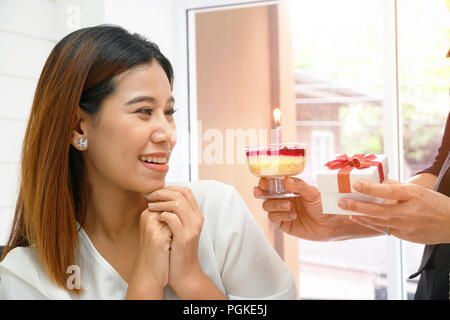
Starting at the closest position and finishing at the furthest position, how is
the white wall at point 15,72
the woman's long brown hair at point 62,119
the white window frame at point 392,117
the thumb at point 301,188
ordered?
the woman's long brown hair at point 62,119
the thumb at point 301,188
the white wall at point 15,72
the white window frame at point 392,117

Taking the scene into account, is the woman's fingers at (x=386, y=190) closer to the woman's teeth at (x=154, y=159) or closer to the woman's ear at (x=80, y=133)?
the woman's teeth at (x=154, y=159)

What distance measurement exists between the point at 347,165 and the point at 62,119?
690 mm

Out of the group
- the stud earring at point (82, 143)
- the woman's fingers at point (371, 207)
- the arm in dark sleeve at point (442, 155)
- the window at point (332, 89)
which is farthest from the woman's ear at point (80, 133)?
the window at point (332, 89)

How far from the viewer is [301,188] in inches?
53.6

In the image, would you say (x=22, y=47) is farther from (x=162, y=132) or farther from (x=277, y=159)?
(x=277, y=159)

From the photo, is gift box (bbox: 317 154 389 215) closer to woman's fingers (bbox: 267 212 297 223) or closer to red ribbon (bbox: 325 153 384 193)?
red ribbon (bbox: 325 153 384 193)

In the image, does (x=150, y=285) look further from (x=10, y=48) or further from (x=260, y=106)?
(x=260, y=106)

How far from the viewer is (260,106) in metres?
2.67

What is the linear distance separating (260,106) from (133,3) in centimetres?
85

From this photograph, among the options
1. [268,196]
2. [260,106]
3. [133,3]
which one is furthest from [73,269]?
[260,106]

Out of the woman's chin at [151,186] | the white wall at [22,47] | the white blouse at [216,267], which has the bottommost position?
the white blouse at [216,267]

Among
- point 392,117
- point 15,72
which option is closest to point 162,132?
point 15,72

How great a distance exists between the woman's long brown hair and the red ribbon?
554 mm

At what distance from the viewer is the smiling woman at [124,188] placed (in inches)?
45.4
